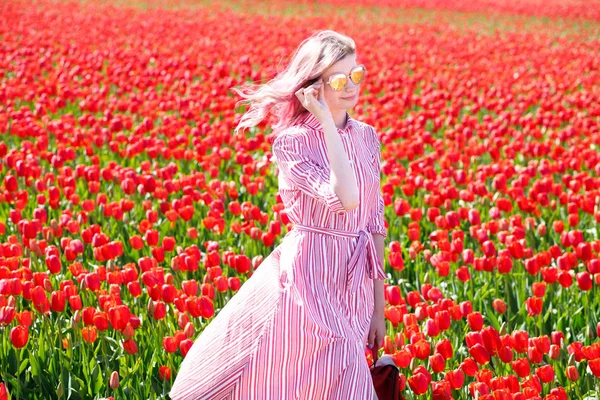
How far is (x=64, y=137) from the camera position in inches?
289

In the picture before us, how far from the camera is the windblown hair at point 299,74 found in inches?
125

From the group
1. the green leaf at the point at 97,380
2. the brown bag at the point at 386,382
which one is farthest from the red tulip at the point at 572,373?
the green leaf at the point at 97,380

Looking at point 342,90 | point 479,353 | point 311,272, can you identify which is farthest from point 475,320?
point 342,90

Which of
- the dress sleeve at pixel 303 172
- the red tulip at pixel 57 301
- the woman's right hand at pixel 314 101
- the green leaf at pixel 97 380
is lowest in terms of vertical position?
the green leaf at pixel 97 380

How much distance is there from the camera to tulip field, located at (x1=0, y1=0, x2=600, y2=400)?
12.4 ft

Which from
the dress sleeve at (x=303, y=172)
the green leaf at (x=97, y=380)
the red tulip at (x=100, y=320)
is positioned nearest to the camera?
the dress sleeve at (x=303, y=172)

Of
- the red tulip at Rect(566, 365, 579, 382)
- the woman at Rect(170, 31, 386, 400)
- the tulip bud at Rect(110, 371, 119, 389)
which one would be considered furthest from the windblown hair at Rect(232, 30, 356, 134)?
the red tulip at Rect(566, 365, 579, 382)

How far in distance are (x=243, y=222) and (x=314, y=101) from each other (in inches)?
104

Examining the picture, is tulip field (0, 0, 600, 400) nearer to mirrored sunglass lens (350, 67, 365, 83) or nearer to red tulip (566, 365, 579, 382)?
red tulip (566, 365, 579, 382)

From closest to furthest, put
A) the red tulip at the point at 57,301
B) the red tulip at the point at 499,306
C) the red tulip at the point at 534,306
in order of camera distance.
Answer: the red tulip at the point at 57,301 < the red tulip at the point at 534,306 < the red tulip at the point at 499,306

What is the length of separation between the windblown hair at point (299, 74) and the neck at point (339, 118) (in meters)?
0.13

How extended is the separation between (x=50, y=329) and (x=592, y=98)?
757 cm

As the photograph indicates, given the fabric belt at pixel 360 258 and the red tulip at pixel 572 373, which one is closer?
the fabric belt at pixel 360 258

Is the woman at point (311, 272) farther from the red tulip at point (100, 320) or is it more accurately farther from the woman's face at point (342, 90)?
the red tulip at point (100, 320)
